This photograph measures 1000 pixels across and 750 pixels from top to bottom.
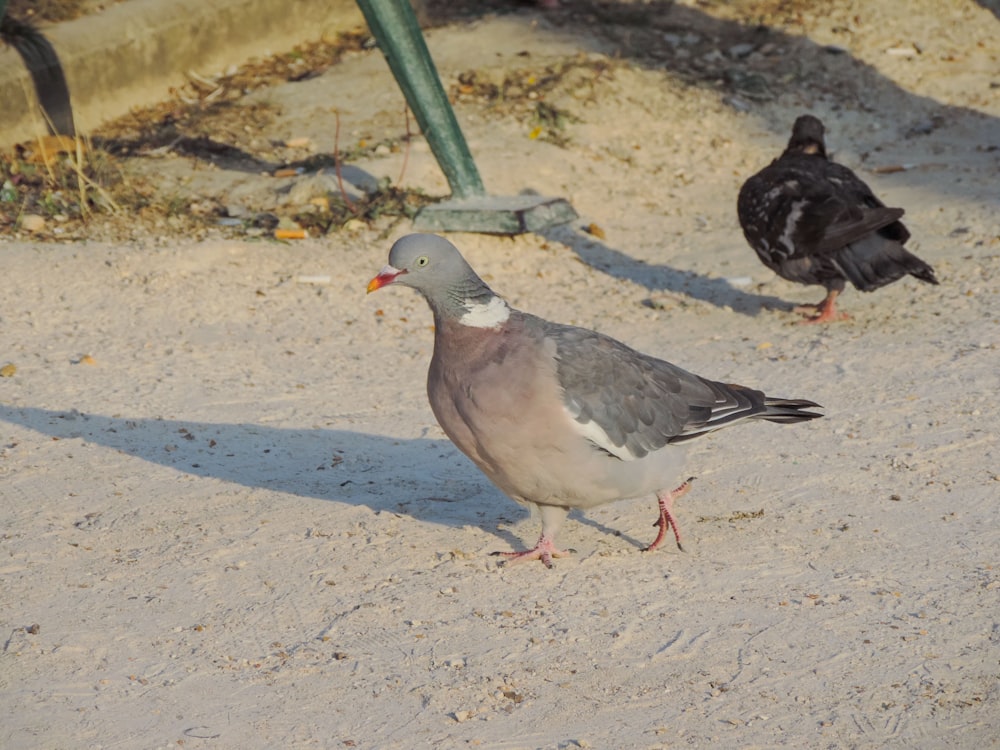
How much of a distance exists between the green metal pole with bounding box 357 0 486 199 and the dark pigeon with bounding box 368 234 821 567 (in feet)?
11.5

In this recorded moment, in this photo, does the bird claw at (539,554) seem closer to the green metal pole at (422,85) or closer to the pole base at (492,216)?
the pole base at (492,216)

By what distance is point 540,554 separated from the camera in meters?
4.63

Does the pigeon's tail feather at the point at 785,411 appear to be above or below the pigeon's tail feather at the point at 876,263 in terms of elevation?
above

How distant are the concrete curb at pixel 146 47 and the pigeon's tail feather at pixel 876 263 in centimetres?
533

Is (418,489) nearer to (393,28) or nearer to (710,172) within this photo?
(393,28)

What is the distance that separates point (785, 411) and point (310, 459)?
1.95 m

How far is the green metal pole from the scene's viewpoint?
7641mm

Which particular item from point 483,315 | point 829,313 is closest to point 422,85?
point 829,313

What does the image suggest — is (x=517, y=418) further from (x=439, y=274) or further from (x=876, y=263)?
(x=876, y=263)

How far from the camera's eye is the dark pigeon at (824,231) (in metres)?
7.02

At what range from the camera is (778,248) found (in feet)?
23.8

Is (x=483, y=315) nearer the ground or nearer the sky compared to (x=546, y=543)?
nearer the sky

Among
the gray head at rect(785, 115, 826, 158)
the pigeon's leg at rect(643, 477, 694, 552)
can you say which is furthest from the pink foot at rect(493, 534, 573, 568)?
the gray head at rect(785, 115, 826, 158)

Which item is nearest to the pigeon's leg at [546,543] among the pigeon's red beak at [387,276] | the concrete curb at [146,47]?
the pigeon's red beak at [387,276]
